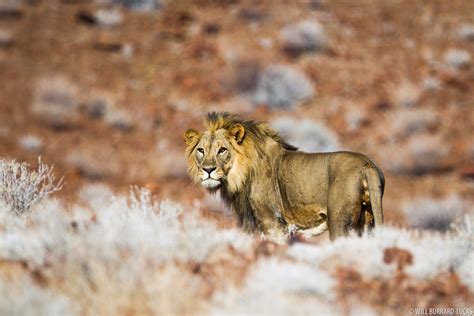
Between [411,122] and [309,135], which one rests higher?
[411,122]

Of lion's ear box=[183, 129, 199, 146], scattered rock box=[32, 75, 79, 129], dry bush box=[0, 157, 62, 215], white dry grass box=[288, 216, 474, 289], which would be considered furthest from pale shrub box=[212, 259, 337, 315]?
scattered rock box=[32, 75, 79, 129]

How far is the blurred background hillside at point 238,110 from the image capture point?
21.5 ft

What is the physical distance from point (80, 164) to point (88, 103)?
3.73m

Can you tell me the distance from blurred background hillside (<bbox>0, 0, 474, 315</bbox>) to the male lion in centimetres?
50

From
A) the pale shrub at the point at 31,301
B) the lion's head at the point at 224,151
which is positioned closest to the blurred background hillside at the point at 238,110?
the lion's head at the point at 224,151

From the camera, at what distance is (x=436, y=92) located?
2294 cm

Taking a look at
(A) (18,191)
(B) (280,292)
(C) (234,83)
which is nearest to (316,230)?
(B) (280,292)

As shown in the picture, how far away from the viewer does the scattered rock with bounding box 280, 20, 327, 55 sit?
2509 centimetres

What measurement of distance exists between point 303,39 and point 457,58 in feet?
18.0

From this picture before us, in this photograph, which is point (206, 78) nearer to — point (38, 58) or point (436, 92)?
point (38, 58)

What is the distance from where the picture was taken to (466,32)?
25672mm

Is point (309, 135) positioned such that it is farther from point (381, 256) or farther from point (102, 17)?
point (381, 256)

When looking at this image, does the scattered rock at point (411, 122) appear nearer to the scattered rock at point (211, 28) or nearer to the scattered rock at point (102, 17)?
the scattered rock at point (211, 28)

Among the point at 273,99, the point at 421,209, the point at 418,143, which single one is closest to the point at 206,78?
the point at 273,99
